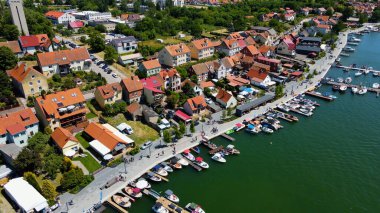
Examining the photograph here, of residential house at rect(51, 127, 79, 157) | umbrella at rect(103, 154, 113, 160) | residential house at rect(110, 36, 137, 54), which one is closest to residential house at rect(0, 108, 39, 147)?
residential house at rect(51, 127, 79, 157)

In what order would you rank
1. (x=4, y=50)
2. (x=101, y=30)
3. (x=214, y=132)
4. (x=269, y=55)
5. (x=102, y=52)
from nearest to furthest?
1. (x=214, y=132)
2. (x=4, y=50)
3. (x=102, y=52)
4. (x=269, y=55)
5. (x=101, y=30)

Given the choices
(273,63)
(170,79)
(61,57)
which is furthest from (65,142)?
(273,63)

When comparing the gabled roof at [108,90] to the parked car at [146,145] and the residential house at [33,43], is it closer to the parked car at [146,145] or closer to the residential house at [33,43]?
the parked car at [146,145]

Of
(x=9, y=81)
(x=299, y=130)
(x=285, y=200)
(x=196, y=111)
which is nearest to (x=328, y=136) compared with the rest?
(x=299, y=130)

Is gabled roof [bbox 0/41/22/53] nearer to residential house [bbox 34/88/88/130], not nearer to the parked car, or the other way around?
residential house [bbox 34/88/88/130]

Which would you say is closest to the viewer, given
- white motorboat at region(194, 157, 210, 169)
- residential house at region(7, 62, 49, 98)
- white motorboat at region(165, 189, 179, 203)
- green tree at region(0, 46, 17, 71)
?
white motorboat at region(165, 189, 179, 203)

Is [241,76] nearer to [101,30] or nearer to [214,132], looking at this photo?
[214,132]
